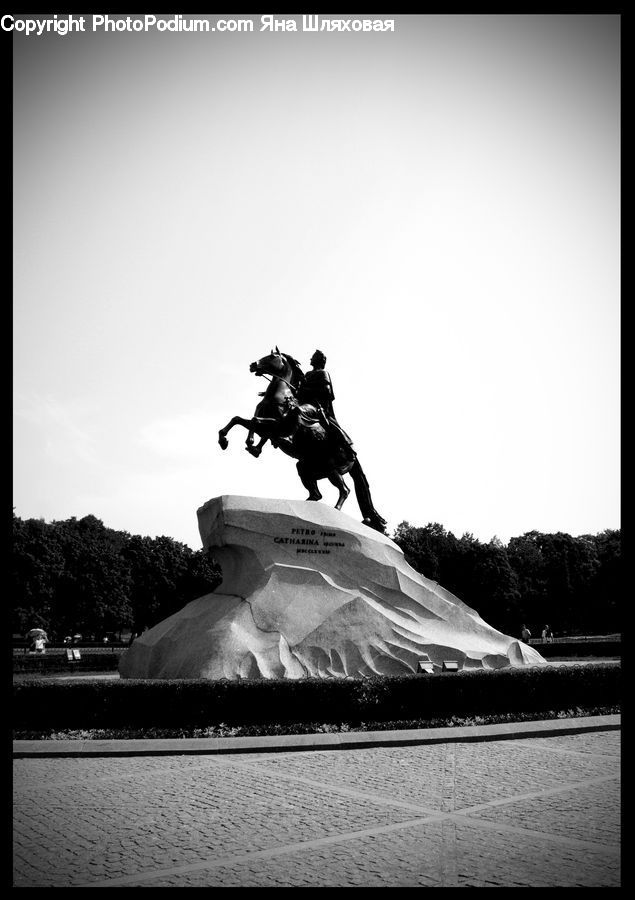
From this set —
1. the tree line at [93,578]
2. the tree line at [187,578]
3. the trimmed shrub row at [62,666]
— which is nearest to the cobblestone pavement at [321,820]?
the trimmed shrub row at [62,666]

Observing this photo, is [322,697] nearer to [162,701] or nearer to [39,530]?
[162,701]

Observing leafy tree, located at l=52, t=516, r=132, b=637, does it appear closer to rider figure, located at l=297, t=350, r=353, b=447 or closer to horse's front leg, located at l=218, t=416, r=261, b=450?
rider figure, located at l=297, t=350, r=353, b=447

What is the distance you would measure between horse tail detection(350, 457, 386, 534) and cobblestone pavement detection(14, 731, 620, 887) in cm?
894

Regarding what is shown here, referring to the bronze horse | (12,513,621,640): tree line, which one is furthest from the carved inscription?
(12,513,621,640): tree line

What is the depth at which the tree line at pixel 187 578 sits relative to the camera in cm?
4691

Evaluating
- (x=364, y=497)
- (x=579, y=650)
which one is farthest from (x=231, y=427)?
(x=579, y=650)

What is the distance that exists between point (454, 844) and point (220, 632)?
783 centimetres

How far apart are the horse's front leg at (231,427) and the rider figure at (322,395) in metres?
1.97

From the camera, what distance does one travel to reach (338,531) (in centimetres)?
1470

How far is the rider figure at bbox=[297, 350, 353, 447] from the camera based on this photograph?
17.0m

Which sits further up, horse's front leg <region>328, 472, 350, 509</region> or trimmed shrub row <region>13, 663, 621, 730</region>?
horse's front leg <region>328, 472, 350, 509</region>

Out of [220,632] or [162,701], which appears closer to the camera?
[162,701]
